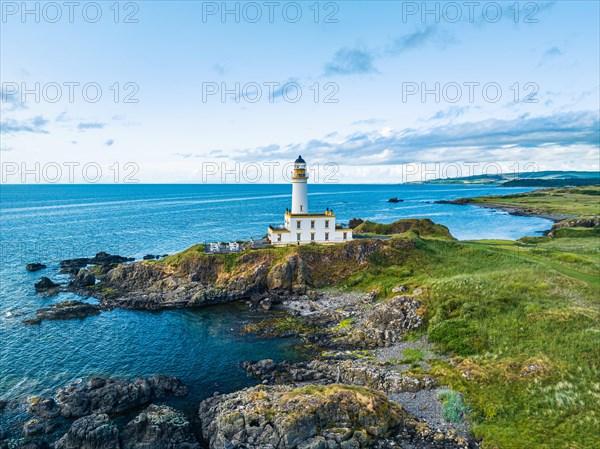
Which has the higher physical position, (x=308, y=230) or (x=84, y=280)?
(x=308, y=230)

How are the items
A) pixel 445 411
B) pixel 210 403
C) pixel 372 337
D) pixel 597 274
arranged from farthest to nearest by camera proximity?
pixel 597 274
pixel 372 337
pixel 210 403
pixel 445 411

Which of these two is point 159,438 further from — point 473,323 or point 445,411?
point 473,323

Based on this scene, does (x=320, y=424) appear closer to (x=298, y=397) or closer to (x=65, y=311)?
(x=298, y=397)

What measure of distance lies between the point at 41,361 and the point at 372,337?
27.4 meters

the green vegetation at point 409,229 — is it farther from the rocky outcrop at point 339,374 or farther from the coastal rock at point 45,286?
the coastal rock at point 45,286

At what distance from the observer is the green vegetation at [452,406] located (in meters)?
22.0

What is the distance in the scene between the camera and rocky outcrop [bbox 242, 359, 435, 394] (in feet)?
84.4

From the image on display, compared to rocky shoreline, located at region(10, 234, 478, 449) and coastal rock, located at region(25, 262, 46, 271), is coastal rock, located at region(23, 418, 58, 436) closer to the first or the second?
rocky shoreline, located at region(10, 234, 478, 449)

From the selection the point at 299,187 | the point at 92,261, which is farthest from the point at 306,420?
the point at 92,261

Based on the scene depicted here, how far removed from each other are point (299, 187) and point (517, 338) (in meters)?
34.9

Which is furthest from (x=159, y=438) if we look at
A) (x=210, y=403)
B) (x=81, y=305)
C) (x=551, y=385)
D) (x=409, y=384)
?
(x=81, y=305)

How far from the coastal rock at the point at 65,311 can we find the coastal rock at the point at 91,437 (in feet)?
74.5

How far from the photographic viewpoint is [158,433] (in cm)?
2178

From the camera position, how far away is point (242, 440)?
20688mm
